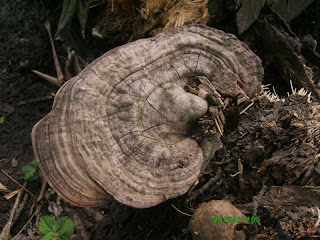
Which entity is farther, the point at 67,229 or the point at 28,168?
the point at 28,168

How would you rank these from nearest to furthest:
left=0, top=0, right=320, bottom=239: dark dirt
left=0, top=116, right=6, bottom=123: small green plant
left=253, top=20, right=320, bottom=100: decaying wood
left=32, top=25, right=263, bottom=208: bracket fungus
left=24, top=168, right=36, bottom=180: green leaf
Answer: left=32, top=25, right=263, bottom=208: bracket fungus
left=0, top=0, right=320, bottom=239: dark dirt
left=253, top=20, right=320, bottom=100: decaying wood
left=24, top=168, right=36, bottom=180: green leaf
left=0, top=116, right=6, bottom=123: small green plant

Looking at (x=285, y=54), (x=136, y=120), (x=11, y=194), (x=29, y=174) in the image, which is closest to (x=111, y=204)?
(x=29, y=174)

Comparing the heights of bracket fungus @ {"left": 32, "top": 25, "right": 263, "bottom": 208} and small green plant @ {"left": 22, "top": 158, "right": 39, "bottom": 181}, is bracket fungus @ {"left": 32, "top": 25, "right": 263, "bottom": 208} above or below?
above

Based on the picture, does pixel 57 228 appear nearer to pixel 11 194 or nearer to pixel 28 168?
pixel 28 168

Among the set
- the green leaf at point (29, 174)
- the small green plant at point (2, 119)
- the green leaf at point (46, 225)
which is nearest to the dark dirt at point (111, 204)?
the small green plant at point (2, 119)

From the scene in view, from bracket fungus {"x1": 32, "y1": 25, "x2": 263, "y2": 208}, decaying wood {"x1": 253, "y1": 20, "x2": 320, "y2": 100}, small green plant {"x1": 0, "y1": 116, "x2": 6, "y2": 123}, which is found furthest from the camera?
small green plant {"x1": 0, "y1": 116, "x2": 6, "y2": 123}

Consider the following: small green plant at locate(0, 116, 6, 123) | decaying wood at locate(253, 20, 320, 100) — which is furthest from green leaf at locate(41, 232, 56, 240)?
decaying wood at locate(253, 20, 320, 100)

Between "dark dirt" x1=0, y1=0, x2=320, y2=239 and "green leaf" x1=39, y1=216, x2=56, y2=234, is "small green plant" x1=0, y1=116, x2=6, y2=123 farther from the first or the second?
"green leaf" x1=39, y1=216, x2=56, y2=234
